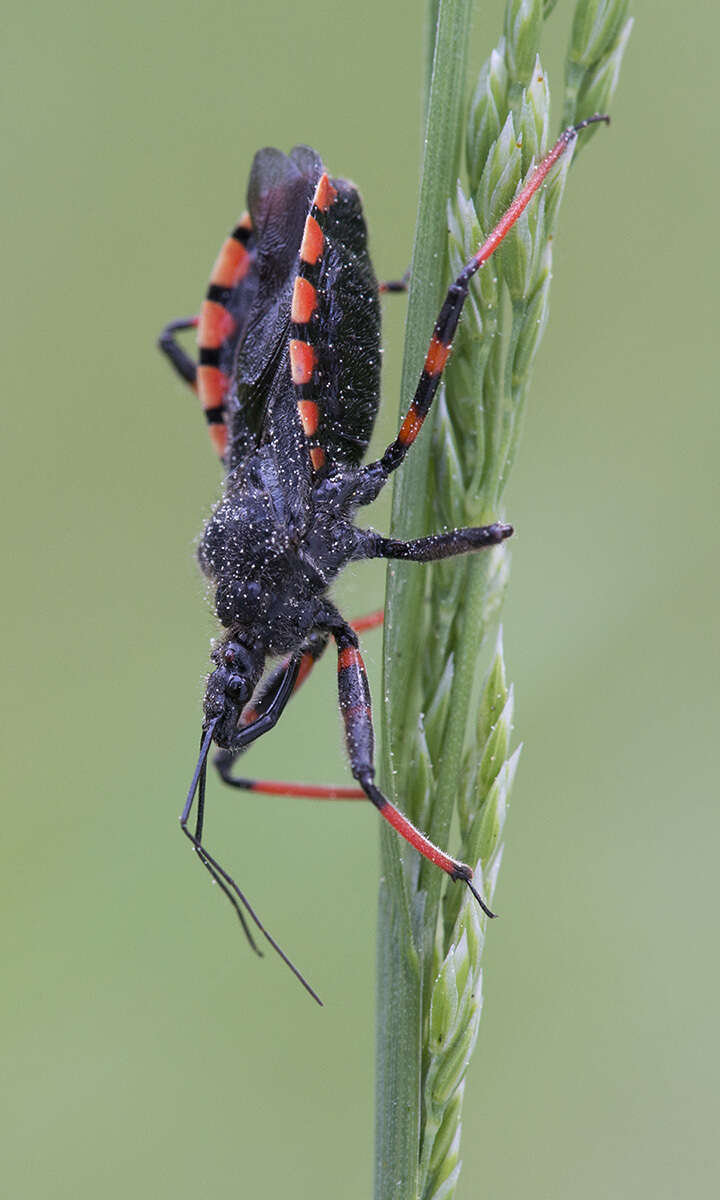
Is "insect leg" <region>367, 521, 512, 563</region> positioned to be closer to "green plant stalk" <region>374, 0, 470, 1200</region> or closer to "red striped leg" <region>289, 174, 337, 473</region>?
"green plant stalk" <region>374, 0, 470, 1200</region>

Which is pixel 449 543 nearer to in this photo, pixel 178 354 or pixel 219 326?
pixel 219 326

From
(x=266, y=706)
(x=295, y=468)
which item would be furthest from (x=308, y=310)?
(x=266, y=706)

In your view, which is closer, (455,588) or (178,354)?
(455,588)

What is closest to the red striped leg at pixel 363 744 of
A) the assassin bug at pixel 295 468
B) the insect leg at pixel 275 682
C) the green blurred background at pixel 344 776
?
the assassin bug at pixel 295 468

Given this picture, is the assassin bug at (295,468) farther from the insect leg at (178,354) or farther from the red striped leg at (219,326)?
the insect leg at (178,354)

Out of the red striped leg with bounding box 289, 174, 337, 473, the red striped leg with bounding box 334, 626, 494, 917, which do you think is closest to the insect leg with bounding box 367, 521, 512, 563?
the red striped leg with bounding box 334, 626, 494, 917

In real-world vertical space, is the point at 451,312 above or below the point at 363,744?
above
